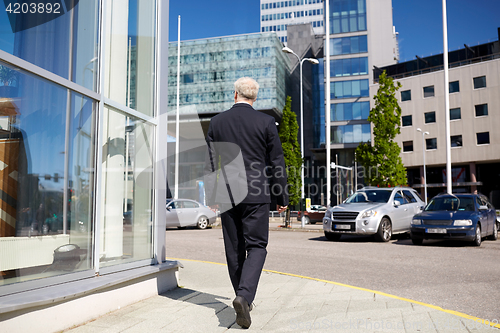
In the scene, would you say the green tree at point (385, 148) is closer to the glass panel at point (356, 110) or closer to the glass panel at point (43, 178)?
the glass panel at point (356, 110)

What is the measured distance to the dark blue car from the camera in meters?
11.7

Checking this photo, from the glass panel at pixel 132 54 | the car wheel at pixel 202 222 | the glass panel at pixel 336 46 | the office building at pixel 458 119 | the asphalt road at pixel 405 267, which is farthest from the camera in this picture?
the glass panel at pixel 336 46

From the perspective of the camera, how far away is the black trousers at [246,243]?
3656 mm

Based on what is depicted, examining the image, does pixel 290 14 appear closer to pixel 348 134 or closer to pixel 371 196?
pixel 348 134

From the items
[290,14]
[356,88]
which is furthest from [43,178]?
[290,14]

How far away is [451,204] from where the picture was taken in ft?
42.9

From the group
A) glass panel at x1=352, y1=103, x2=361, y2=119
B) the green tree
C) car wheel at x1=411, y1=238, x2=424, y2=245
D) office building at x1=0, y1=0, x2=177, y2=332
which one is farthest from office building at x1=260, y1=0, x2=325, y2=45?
office building at x1=0, y1=0, x2=177, y2=332

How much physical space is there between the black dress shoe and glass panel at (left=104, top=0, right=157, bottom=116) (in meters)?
2.45

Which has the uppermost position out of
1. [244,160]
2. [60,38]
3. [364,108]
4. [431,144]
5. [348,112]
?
[364,108]

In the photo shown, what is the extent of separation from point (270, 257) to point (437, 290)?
4125mm

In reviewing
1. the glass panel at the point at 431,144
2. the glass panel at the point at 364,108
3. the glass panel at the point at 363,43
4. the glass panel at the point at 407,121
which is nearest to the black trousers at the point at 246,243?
the glass panel at the point at 431,144

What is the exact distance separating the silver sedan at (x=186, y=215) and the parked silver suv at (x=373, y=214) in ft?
25.8

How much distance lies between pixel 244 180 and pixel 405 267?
17.6 ft

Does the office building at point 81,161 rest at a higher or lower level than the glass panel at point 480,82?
lower
